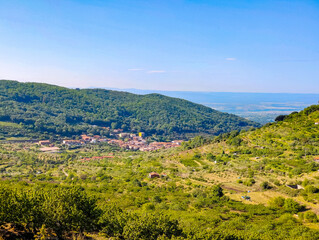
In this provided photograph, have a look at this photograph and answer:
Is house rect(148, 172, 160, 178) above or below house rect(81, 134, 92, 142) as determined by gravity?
above

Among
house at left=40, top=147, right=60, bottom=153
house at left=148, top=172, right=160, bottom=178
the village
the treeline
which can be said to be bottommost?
the village

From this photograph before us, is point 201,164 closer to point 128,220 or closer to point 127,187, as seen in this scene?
point 127,187

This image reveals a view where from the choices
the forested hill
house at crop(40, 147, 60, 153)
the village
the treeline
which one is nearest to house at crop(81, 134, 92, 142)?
the village

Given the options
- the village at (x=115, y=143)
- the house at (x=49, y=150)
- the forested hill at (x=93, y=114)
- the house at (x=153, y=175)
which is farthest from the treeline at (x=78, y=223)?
the forested hill at (x=93, y=114)

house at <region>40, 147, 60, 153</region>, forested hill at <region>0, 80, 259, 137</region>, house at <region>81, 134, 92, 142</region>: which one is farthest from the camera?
forested hill at <region>0, 80, 259, 137</region>

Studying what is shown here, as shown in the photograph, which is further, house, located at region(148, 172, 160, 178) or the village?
the village

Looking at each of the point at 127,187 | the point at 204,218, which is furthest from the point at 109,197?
the point at 204,218

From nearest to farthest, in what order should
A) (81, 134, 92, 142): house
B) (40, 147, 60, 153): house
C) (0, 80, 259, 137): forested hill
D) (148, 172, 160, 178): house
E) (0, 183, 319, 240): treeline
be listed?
(0, 183, 319, 240): treeline < (148, 172, 160, 178): house < (40, 147, 60, 153): house < (81, 134, 92, 142): house < (0, 80, 259, 137): forested hill

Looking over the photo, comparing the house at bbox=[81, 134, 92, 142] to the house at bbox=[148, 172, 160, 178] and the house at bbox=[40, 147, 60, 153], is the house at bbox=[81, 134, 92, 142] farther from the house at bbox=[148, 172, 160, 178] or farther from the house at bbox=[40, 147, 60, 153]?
the house at bbox=[148, 172, 160, 178]

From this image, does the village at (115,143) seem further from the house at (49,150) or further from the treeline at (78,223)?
the treeline at (78,223)
